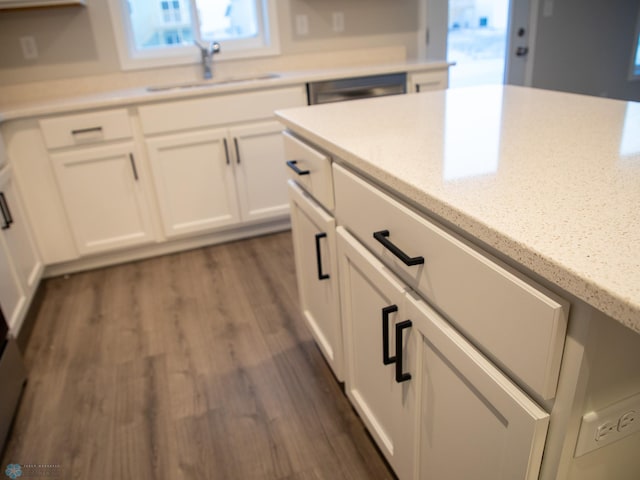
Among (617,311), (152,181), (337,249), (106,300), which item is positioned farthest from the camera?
(152,181)

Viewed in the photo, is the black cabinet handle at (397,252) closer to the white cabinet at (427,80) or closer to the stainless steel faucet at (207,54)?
the white cabinet at (427,80)

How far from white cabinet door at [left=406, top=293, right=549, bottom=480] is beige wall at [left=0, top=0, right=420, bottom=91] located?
107 inches

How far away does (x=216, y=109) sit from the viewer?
252 cm

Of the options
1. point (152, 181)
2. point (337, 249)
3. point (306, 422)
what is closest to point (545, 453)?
point (337, 249)

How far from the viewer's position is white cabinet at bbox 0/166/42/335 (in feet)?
6.20

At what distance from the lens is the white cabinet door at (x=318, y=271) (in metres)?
1.32

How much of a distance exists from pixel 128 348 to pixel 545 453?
5.58 feet

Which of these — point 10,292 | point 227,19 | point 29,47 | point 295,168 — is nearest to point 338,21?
point 227,19

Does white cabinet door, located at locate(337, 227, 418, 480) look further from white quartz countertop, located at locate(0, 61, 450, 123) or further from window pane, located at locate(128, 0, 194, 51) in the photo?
window pane, located at locate(128, 0, 194, 51)

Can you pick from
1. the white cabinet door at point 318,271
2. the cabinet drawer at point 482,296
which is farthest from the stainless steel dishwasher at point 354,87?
the cabinet drawer at point 482,296

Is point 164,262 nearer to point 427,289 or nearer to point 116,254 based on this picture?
point 116,254

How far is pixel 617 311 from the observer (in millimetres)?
450

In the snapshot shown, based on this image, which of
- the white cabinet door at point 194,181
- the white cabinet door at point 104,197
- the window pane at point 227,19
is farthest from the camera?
the window pane at point 227,19

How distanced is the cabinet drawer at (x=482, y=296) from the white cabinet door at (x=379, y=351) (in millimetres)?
81
